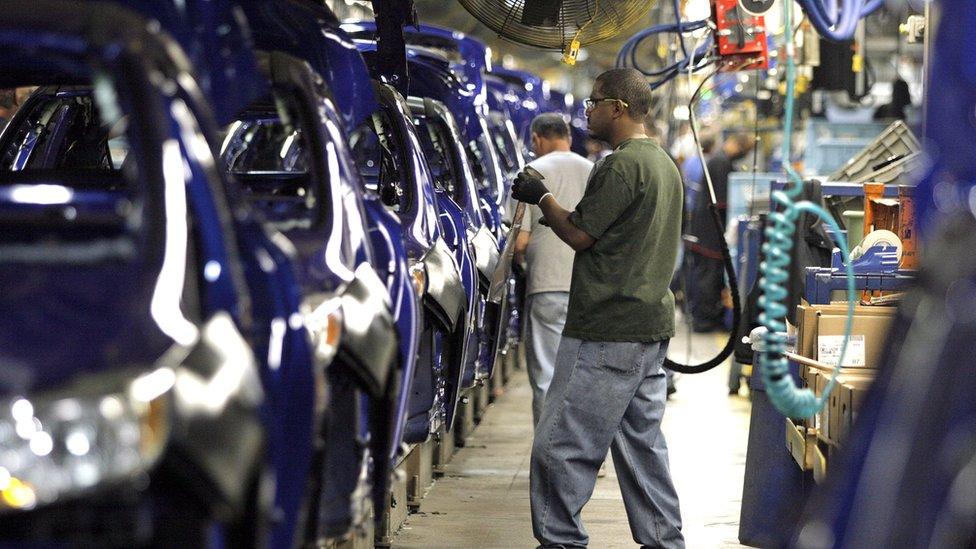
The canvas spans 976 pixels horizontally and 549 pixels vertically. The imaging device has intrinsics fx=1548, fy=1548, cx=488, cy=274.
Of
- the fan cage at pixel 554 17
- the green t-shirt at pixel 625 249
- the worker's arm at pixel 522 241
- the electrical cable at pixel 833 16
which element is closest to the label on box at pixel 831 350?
the green t-shirt at pixel 625 249

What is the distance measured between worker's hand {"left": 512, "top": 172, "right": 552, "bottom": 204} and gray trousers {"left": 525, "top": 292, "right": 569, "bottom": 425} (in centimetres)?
225

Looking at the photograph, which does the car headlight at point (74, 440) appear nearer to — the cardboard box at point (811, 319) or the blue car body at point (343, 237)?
the blue car body at point (343, 237)

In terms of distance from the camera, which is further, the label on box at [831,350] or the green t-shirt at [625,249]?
the green t-shirt at [625,249]

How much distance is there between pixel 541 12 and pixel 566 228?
1302mm

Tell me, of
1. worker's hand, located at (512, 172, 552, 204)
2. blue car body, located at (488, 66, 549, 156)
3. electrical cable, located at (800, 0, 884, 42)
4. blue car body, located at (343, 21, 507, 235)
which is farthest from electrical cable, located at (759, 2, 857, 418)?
blue car body, located at (488, 66, 549, 156)

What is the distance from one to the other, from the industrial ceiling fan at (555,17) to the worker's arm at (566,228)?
45.5 inches

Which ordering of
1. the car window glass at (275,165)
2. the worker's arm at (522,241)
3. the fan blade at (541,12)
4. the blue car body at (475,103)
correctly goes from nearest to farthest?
the car window glass at (275,165)
the fan blade at (541,12)
the worker's arm at (522,241)
the blue car body at (475,103)

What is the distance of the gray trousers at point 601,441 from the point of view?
20.6ft

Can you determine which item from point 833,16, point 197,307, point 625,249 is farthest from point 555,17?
point 197,307

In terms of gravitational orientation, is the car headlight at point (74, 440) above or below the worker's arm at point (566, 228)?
above

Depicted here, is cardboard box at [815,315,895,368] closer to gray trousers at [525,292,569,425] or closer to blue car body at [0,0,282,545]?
blue car body at [0,0,282,545]

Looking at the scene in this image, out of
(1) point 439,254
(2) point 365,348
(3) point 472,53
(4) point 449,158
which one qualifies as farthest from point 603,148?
(2) point 365,348

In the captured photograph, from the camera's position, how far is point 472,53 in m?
11.5

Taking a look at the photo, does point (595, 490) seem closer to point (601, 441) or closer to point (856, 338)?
point (601, 441)
